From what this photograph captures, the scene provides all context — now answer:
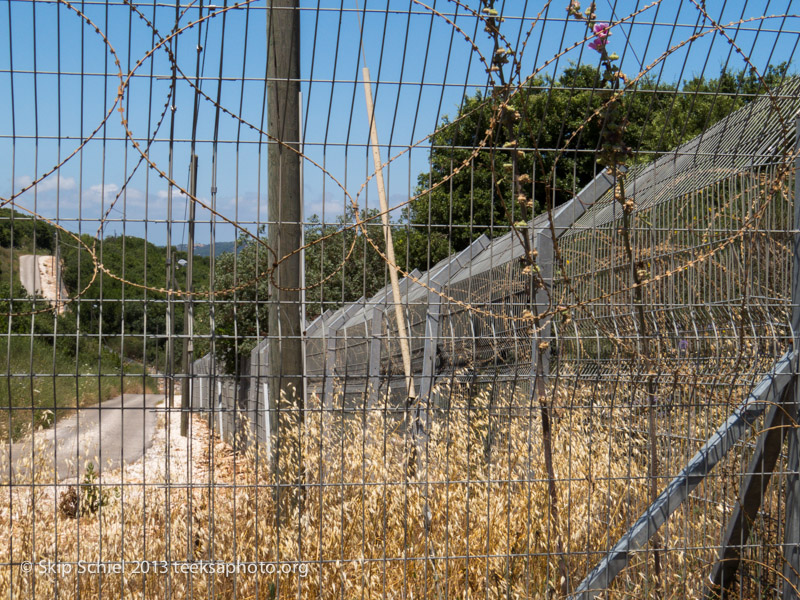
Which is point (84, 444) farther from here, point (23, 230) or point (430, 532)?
point (430, 532)

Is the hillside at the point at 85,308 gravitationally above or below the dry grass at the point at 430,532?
above

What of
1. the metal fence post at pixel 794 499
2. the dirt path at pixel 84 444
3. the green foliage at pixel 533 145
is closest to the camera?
the green foliage at pixel 533 145

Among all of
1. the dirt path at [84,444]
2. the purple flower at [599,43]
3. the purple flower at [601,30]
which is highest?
the purple flower at [601,30]

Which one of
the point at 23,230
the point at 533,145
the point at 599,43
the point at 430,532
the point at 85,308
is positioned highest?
the point at 599,43

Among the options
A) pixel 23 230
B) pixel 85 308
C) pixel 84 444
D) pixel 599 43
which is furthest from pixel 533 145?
pixel 84 444

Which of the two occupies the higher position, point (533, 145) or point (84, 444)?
point (533, 145)

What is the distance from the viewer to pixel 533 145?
359 centimetres

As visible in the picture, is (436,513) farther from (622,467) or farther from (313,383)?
(313,383)

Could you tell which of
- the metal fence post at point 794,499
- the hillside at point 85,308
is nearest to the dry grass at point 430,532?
the metal fence post at point 794,499

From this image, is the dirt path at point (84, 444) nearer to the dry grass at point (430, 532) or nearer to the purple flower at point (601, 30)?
the dry grass at point (430, 532)

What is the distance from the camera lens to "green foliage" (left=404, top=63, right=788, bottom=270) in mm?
3117

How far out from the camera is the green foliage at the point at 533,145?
10.2 feet

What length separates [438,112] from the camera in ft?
10.4

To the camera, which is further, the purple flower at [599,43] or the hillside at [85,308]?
the purple flower at [599,43]
